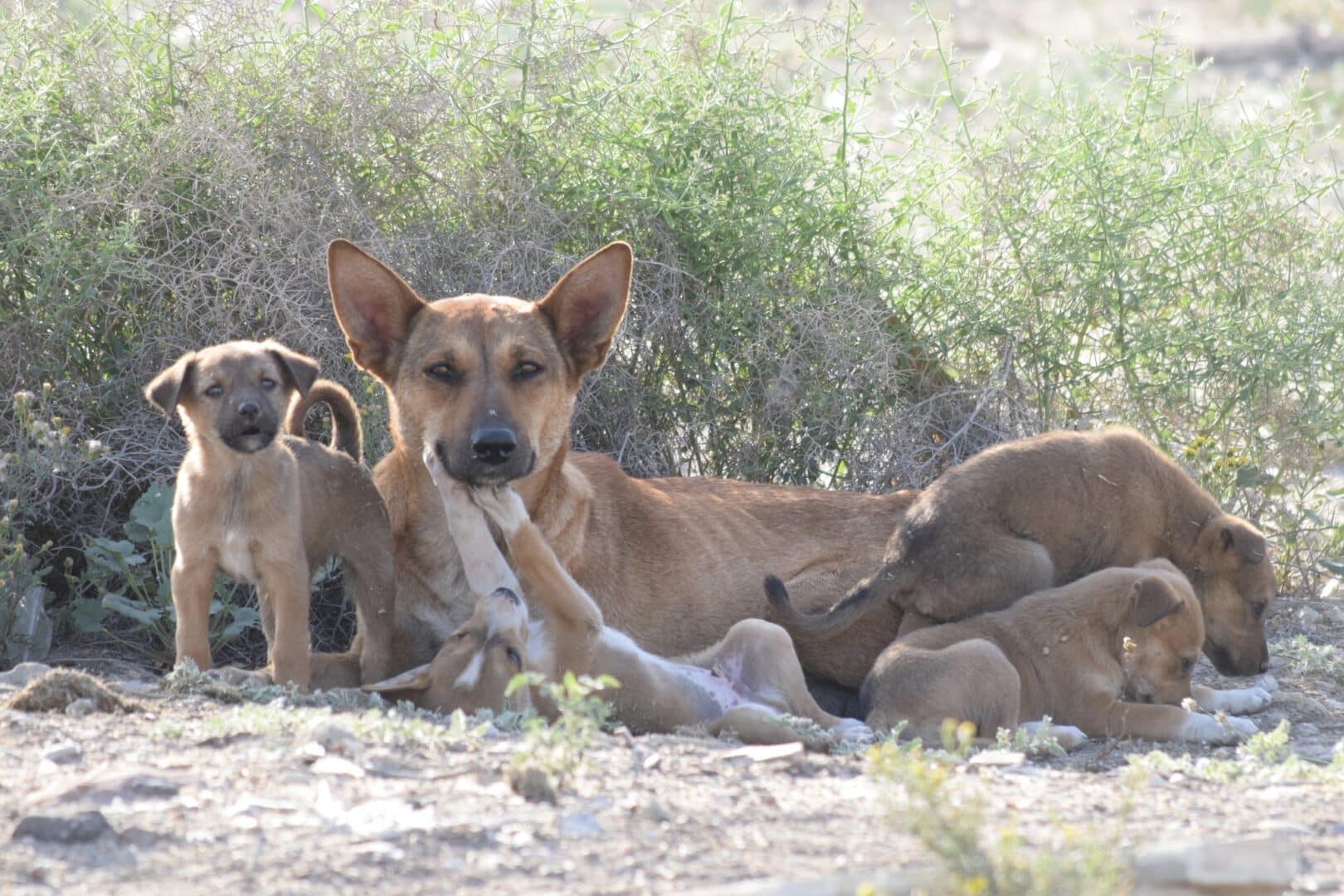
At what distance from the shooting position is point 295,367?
545 cm

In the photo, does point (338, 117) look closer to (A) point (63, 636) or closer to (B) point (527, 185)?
(B) point (527, 185)

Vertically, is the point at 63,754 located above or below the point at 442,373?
below

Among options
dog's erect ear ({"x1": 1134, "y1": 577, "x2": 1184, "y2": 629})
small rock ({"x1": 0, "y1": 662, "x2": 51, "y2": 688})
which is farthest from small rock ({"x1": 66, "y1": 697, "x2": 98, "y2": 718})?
dog's erect ear ({"x1": 1134, "y1": 577, "x2": 1184, "y2": 629})

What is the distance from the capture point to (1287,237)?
7879 mm

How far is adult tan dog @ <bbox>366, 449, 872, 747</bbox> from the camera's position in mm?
5371

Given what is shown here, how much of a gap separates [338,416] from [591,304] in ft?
3.87

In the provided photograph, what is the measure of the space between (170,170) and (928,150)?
3956 millimetres

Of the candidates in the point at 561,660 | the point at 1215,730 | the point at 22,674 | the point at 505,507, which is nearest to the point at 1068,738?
the point at 1215,730

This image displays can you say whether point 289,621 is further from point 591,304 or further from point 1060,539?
point 1060,539

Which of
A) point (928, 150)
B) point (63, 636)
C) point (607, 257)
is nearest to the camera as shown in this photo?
point (607, 257)

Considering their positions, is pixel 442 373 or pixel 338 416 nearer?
pixel 442 373

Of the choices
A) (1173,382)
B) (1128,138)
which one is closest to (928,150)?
(1128,138)

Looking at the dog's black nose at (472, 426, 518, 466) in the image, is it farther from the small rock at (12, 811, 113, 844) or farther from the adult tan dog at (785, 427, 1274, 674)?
the small rock at (12, 811, 113, 844)

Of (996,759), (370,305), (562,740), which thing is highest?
(370,305)
